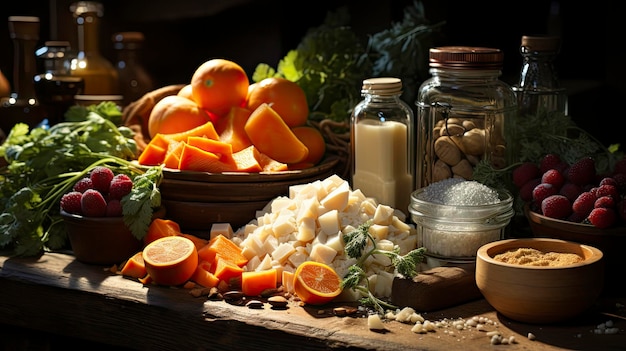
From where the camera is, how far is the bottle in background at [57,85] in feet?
7.84

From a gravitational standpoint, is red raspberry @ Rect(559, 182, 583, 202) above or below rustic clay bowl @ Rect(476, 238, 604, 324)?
above

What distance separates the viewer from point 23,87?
2.58 meters

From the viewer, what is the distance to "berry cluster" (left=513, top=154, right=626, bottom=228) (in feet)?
5.36

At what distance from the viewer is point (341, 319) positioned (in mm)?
1620

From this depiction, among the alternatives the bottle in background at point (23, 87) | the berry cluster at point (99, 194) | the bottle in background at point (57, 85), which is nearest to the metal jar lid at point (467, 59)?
the berry cluster at point (99, 194)

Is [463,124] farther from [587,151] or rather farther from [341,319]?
[341,319]

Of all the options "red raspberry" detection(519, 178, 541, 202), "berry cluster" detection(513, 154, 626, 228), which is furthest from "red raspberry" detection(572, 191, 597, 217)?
"red raspberry" detection(519, 178, 541, 202)

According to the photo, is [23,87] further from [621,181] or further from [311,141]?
[621,181]

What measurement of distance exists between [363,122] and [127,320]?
68cm

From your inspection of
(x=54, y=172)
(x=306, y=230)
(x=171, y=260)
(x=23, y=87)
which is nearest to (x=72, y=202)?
(x=54, y=172)

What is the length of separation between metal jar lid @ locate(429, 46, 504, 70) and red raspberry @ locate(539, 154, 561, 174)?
220mm

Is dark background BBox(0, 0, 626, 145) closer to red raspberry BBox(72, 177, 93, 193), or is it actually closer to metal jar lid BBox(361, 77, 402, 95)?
metal jar lid BBox(361, 77, 402, 95)

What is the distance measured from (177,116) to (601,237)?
1042 mm

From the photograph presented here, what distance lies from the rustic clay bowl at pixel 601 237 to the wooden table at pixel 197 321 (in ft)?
0.17
